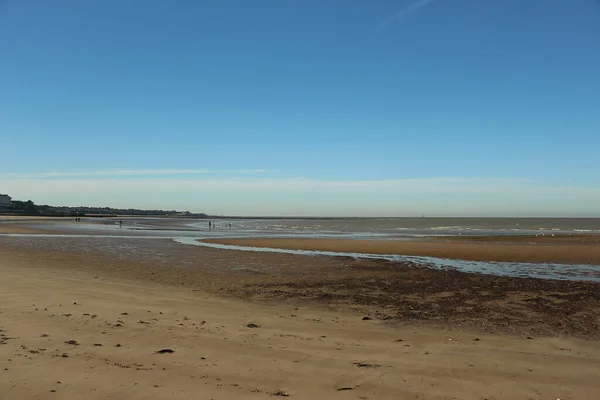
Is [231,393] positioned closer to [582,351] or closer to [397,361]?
[397,361]

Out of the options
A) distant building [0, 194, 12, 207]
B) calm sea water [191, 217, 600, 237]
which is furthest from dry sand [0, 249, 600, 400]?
distant building [0, 194, 12, 207]

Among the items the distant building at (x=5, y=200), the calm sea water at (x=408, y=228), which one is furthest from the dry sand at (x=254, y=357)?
the distant building at (x=5, y=200)

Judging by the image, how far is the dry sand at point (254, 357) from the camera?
16.1 ft

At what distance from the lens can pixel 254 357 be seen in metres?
6.00

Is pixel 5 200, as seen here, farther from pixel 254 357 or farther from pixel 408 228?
pixel 254 357

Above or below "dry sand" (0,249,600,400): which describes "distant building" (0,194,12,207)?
above

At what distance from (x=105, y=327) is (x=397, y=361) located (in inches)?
189

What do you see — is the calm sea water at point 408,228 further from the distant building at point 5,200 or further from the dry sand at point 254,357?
the distant building at point 5,200

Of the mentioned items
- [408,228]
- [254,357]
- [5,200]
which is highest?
[5,200]

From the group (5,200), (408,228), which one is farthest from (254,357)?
(5,200)

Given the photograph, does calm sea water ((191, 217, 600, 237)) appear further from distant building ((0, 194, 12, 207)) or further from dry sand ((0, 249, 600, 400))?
distant building ((0, 194, 12, 207))

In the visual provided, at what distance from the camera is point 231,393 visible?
4746mm

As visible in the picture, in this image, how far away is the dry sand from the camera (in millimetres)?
4898

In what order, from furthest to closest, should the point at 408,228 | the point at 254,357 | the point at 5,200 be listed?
the point at 5,200
the point at 408,228
the point at 254,357
